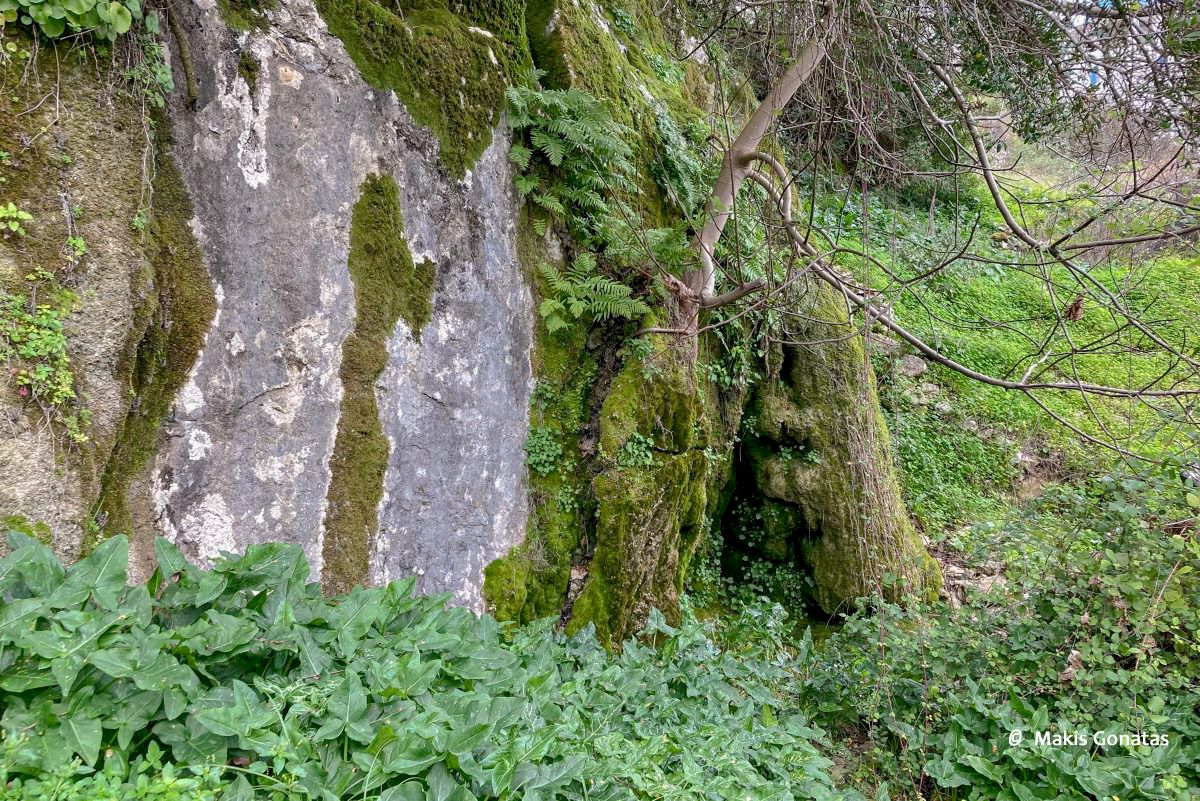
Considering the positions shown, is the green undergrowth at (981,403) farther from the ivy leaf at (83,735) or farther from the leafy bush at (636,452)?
the ivy leaf at (83,735)

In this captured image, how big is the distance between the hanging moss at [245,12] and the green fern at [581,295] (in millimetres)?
2121

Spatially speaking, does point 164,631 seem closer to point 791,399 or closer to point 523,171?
point 523,171

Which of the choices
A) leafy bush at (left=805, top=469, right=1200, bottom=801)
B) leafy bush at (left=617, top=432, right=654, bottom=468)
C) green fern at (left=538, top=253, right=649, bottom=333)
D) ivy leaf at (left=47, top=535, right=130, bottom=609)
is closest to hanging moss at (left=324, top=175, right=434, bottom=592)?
green fern at (left=538, top=253, right=649, bottom=333)

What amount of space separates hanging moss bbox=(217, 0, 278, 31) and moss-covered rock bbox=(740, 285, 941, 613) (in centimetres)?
570

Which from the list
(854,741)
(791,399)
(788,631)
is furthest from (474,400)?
(791,399)

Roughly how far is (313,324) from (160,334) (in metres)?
0.71

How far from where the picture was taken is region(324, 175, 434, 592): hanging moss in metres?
3.51

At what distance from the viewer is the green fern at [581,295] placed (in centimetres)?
447

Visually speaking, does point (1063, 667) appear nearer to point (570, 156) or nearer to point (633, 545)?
point (633, 545)

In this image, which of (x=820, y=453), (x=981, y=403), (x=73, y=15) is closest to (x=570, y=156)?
(x=73, y=15)

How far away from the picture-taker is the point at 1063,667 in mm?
3346

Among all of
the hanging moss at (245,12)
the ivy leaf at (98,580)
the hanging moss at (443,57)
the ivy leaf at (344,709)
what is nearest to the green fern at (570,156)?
the hanging moss at (443,57)

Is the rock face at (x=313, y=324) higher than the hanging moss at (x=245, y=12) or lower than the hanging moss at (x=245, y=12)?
lower

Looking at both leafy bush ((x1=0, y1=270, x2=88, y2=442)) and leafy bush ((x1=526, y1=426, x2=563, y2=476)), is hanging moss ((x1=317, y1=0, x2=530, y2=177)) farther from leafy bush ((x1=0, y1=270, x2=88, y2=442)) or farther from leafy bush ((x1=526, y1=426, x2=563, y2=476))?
leafy bush ((x1=0, y1=270, x2=88, y2=442))
